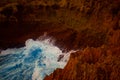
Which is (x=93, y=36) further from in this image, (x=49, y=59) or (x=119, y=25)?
(x=49, y=59)

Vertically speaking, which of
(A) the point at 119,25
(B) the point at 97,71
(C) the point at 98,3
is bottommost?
(B) the point at 97,71

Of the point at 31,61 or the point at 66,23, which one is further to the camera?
the point at 66,23

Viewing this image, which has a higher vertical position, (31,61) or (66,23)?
(66,23)

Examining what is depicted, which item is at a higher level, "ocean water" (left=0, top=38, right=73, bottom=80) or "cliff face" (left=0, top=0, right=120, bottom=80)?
"cliff face" (left=0, top=0, right=120, bottom=80)

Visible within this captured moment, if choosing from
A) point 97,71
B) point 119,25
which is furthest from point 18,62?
point 119,25

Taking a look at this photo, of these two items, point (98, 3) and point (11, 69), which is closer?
point (11, 69)

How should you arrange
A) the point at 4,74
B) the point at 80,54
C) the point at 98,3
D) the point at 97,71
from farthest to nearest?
the point at 98,3 < the point at 4,74 < the point at 80,54 < the point at 97,71
